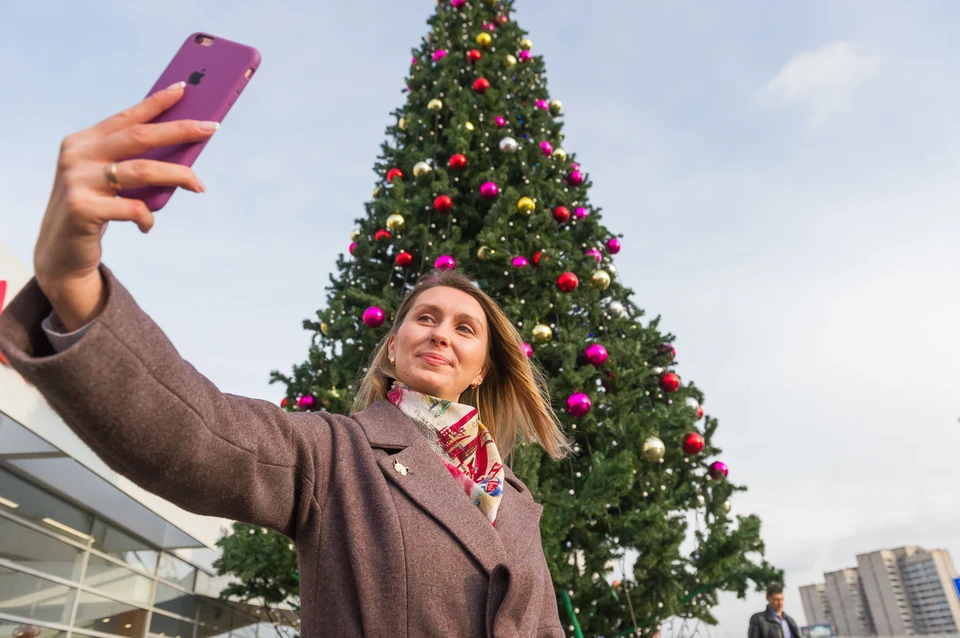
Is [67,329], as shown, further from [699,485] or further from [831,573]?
[831,573]

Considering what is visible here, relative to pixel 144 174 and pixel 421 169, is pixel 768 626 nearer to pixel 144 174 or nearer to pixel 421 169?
pixel 421 169

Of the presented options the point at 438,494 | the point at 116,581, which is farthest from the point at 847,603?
the point at 438,494

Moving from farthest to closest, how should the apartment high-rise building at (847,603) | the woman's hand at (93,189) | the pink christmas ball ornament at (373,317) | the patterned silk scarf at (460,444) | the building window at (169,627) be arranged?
the apartment high-rise building at (847,603) < the building window at (169,627) < the pink christmas ball ornament at (373,317) < the patterned silk scarf at (460,444) < the woman's hand at (93,189)

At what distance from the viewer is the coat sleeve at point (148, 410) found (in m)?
0.66

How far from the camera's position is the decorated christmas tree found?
11.7 ft

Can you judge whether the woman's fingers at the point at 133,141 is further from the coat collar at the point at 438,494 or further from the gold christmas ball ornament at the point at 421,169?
the gold christmas ball ornament at the point at 421,169

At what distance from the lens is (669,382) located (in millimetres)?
4781

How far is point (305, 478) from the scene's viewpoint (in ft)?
3.30

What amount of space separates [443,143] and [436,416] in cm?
566

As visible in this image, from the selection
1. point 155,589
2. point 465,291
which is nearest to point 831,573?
point 155,589

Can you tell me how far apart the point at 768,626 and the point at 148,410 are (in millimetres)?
6155

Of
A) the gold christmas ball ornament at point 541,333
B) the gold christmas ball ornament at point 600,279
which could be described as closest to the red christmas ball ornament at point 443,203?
the gold christmas ball ornament at point 600,279

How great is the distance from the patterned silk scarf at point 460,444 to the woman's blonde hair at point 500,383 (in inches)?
14.0

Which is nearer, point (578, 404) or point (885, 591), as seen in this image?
point (578, 404)
